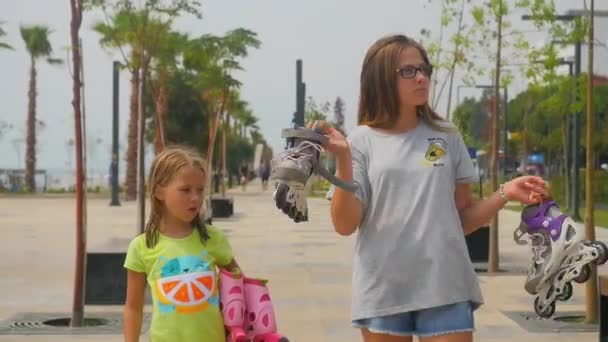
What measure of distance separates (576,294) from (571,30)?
3.95m

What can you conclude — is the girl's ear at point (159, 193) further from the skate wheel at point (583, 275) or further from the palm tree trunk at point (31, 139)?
the palm tree trunk at point (31, 139)

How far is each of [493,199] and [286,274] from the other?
967 centimetres

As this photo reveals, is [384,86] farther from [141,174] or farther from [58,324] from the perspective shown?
[141,174]

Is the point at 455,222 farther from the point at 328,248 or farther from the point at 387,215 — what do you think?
the point at 328,248

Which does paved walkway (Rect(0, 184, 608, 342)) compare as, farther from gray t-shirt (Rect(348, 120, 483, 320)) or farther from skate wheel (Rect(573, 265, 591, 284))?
skate wheel (Rect(573, 265, 591, 284))

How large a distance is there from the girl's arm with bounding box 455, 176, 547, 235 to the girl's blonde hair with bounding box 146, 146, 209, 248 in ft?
2.67

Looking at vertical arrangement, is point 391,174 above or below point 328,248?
above

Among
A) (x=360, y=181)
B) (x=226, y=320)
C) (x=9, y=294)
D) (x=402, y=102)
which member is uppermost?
(x=402, y=102)

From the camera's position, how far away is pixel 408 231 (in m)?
3.23

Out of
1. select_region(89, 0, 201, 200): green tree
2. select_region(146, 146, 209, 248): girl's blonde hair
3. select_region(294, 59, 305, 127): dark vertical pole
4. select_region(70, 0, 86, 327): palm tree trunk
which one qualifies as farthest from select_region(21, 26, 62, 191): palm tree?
select_region(146, 146, 209, 248): girl's blonde hair

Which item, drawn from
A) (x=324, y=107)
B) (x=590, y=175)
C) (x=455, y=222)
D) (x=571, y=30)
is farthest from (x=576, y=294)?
(x=324, y=107)

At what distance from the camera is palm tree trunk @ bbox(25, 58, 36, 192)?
5322 centimetres

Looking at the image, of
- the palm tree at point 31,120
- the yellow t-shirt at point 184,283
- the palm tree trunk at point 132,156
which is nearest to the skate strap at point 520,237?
the yellow t-shirt at point 184,283

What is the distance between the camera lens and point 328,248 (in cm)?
1708
